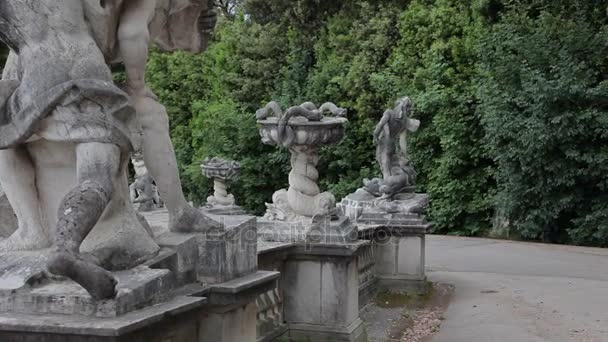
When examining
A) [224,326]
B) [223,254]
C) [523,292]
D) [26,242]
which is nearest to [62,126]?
[26,242]

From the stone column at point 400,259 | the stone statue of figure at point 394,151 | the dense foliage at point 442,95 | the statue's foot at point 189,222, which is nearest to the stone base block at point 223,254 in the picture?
the statue's foot at point 189,222

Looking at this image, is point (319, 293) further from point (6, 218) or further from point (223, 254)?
point (6, 218)

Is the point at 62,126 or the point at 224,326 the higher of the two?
the point at 62,126

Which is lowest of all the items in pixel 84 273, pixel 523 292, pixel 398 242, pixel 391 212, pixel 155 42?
pixel 523 292

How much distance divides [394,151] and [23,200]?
7.96 metres

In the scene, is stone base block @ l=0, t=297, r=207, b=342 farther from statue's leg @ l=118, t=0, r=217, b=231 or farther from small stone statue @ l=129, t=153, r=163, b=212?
small stone statue @ l=129, t=153, r=163, b=212

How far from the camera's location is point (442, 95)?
18.8 meters

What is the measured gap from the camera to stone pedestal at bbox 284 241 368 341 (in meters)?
6.44

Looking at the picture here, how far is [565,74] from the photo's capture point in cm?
1589

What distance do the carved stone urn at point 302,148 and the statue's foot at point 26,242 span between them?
12.3 ft

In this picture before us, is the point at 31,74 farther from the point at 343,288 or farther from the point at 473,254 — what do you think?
the point at 473,254

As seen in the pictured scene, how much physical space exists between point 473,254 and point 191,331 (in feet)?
36.8

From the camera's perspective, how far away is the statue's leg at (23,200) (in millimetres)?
3209

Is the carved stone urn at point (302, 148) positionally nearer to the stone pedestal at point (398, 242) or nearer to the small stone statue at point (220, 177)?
the stone pedestal at point (398, 242)
